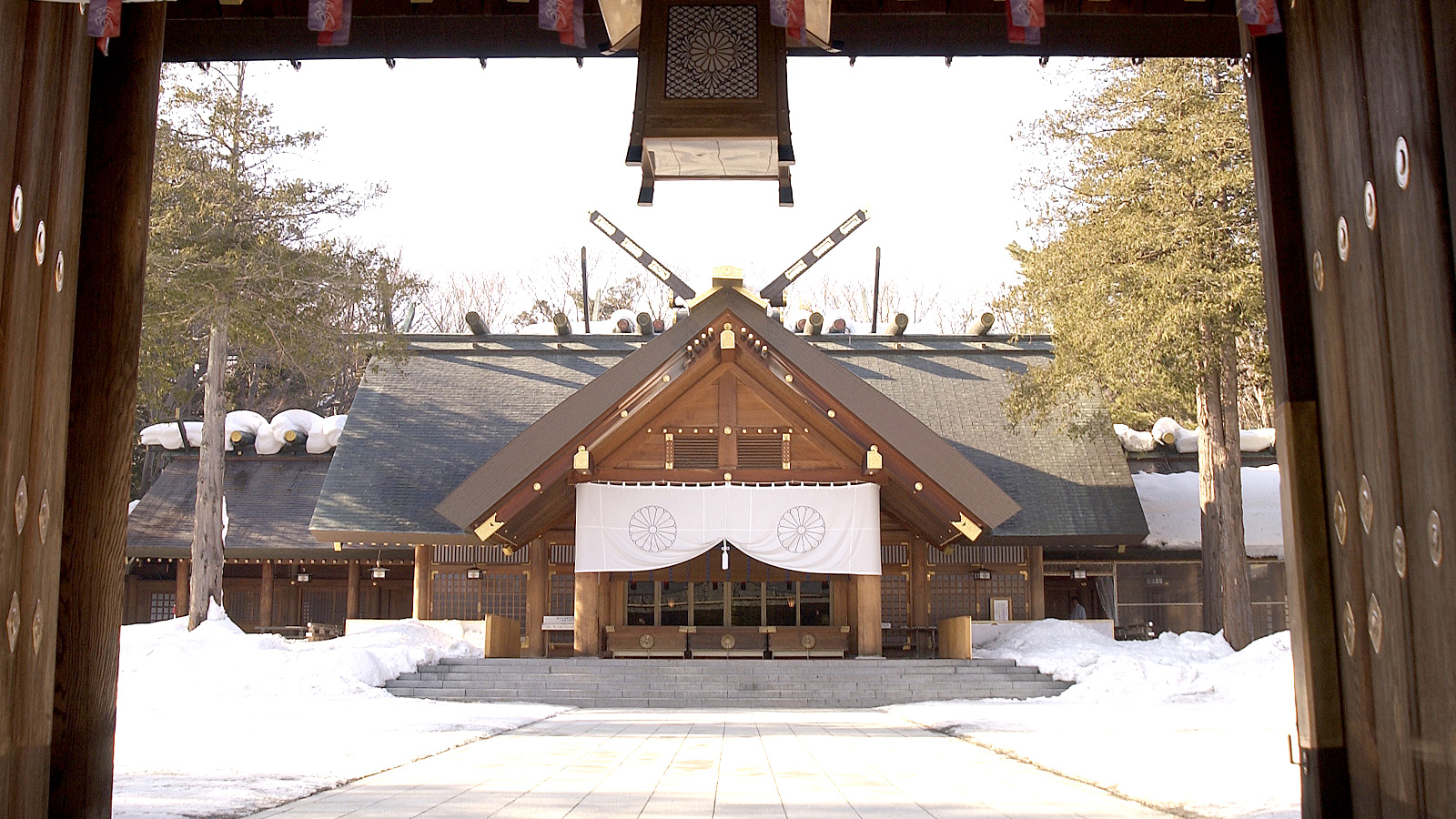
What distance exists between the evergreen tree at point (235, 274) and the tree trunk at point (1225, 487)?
39.7 ft

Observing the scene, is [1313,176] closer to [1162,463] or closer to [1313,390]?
[1313,390]

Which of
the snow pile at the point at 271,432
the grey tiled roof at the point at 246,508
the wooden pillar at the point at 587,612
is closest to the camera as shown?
the wooden pillar at the point at 587,612

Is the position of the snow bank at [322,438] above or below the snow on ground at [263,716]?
above

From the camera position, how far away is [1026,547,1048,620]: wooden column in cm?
1995

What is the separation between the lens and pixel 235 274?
17.0 m

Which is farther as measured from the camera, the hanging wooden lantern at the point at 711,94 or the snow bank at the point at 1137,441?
the snow bank at the point at 1137,441

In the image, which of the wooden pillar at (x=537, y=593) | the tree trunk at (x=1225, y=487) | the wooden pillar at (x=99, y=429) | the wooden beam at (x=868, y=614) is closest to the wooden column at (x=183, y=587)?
the wooden pillar at (x=537, y=593)

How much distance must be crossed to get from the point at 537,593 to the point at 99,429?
599 inches

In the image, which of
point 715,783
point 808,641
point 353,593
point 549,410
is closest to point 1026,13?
point 715,783

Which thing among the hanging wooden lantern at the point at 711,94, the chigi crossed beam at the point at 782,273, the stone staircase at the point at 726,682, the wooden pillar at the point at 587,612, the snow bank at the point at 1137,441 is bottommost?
the stone staircase at the point at 726,682

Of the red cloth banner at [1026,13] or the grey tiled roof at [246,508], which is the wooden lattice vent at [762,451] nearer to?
the grey tiled roof at [246,508]

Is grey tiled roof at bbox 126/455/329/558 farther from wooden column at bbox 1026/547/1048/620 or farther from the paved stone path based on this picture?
the paved stone path

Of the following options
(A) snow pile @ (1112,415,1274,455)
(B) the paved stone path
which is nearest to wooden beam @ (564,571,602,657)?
(B) the paved stone path

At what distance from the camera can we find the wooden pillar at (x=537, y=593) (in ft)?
61.7
